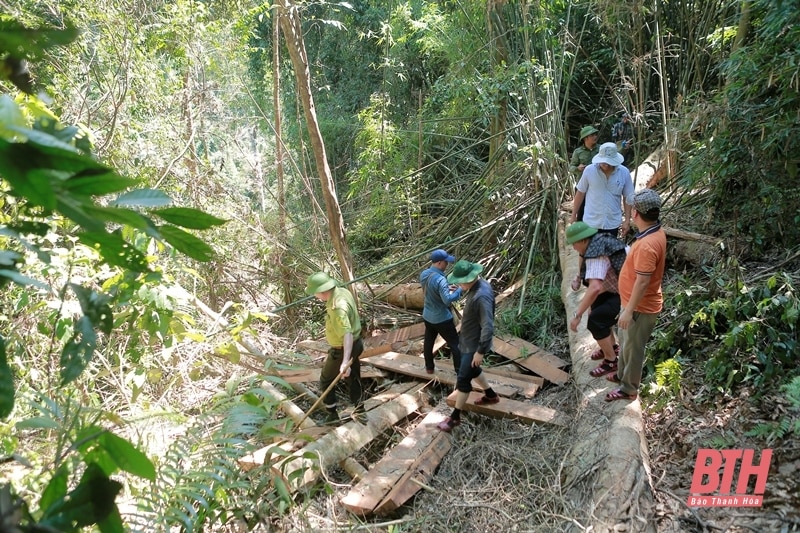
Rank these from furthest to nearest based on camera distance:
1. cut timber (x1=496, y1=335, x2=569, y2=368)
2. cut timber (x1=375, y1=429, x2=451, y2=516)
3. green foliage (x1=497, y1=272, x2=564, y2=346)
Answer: green foliage (x1=497, y1=272, x2=564, y2=346)
cut timber (x1=496, y1=335, x2=569, y2=368)
cut timber (x1=375, y1=429, x2=451, y2=516)

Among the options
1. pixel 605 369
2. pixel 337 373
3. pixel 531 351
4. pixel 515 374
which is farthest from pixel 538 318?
pixel 337 373

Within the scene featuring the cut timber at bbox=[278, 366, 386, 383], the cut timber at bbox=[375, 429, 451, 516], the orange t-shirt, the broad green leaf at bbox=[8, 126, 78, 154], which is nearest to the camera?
the broad green leaf at bbox=[8, 126, 78, 154]

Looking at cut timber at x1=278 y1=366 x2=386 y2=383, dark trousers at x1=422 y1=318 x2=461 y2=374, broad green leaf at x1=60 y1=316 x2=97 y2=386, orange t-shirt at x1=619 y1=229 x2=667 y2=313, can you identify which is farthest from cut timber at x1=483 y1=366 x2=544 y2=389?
broad green leaf at x1=60 y1=316 x2=97 y2=386

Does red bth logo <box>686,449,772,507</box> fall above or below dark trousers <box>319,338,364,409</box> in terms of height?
above

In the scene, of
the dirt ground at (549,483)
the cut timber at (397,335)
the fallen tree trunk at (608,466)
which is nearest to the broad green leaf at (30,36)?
the dirt ground at (549,483)

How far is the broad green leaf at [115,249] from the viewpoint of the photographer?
0.81 meters

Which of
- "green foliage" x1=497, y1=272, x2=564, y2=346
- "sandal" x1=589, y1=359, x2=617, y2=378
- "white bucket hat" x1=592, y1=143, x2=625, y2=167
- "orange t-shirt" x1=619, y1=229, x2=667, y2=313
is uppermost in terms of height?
"white bucket hat" x1=592, y1=143, x2=625, y2=167

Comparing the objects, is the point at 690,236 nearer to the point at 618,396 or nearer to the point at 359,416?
the point at 618,396

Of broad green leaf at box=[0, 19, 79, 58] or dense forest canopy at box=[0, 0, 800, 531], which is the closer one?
broad green leaf at box=[0, 19, 79, 58]

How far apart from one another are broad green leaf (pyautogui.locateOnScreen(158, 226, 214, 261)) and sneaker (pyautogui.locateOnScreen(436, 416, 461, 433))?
13.7ft

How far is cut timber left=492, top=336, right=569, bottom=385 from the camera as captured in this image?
17.8 ft

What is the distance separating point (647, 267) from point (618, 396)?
1.04m

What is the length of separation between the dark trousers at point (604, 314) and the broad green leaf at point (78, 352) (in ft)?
13.8

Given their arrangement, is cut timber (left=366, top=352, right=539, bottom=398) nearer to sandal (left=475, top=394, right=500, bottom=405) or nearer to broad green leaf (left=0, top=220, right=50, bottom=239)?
sandal (left=475, top=394, right=500, bottom=405)
